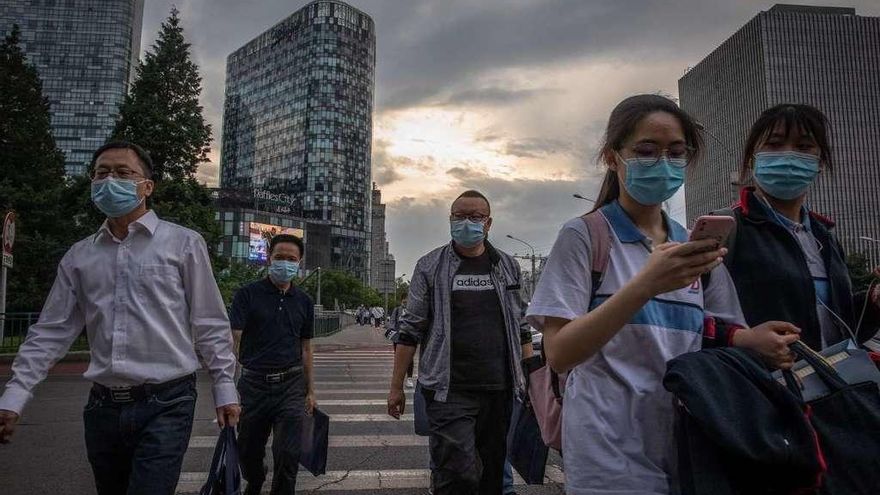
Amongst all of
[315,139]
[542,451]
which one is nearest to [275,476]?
[542,451]

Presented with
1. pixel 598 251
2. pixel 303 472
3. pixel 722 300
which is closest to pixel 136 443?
pixel 598 251

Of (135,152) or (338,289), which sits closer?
(135,152)

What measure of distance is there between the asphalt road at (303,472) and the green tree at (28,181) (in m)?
16.7

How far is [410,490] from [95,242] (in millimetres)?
3299

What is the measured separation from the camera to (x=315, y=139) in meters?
147

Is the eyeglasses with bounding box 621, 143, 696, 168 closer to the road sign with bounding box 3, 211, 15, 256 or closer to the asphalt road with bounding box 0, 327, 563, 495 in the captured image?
the asphalt road with bounding box 0, 327, 563, 495

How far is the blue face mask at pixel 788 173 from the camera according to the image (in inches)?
98.2

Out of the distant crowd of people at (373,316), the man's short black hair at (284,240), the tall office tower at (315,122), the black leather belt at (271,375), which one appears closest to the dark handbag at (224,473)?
the black leather belt at (271,375)

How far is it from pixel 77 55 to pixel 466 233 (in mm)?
148271

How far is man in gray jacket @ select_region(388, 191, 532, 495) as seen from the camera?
3.71 m

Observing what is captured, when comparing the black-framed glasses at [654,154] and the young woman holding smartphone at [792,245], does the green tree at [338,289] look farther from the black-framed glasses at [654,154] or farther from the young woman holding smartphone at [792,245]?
the black-framed glasses at [654,154]

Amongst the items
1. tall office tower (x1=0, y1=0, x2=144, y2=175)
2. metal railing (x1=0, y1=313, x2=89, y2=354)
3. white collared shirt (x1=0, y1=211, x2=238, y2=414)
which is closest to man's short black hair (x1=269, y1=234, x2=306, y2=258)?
white collared shirt (x1=0, y1=211, x2=238, y2=414)

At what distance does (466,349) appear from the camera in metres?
3.99

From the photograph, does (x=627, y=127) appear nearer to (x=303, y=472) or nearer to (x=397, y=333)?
(x=397, y=333)
